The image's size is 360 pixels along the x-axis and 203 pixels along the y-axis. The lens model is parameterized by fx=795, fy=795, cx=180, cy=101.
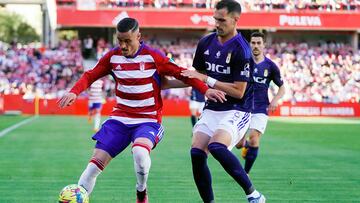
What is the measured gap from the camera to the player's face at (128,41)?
28.9ft

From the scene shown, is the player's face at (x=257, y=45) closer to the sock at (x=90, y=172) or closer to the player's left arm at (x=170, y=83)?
the player's left arm at (x=170, y=83)

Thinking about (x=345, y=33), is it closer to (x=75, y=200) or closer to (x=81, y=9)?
(x=81, y=9)

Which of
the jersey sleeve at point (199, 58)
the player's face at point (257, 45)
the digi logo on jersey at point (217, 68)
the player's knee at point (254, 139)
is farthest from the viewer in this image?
the player's knee at point (254, 139)

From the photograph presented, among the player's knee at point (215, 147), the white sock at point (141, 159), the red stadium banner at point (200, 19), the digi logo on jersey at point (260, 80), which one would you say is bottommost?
the red stadium banner at point (200, 19)

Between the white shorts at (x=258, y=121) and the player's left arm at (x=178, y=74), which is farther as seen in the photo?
the white shorts at (x=258, y=121)

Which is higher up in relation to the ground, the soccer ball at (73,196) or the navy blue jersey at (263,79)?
the navy blue jersey at (263,79)

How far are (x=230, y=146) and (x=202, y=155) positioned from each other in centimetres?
34

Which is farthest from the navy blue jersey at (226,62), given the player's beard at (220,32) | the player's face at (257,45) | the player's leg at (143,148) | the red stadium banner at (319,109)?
the red stadium banner at (319,109)

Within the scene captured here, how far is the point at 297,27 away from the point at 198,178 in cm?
4271

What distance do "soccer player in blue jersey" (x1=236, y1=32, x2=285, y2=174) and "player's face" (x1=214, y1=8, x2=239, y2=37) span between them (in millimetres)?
3845

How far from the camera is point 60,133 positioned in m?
24.7

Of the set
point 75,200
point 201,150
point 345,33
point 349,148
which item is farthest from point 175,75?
point 345,33

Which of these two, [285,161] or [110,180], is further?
[285,161]

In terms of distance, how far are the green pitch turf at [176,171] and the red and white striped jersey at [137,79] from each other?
1636 mm
